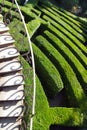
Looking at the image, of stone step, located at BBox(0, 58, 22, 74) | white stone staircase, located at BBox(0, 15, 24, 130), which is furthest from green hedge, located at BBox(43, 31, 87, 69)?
stone step, located at BBox(0, 58, 22, 74)

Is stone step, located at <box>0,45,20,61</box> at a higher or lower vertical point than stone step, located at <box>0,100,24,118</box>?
higher

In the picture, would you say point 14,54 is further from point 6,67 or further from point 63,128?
point 63,128

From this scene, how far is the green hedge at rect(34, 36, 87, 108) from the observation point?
23.1 metres

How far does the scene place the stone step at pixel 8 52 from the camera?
65.7 ft

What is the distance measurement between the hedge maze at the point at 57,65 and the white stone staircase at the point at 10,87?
6.99 ft

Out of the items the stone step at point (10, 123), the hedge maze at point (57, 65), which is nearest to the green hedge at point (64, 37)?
the hedge maze at point (57, 65)

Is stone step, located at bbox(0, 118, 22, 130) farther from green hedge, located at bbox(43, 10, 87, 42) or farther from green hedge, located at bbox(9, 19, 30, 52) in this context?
green hedge, located at bbox(43, 10, 87, 42)

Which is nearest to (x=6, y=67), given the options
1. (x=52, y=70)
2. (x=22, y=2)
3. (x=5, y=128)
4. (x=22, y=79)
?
(x=22, y=79)

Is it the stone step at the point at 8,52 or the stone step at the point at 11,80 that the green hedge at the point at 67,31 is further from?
the stone step at the point at 11,80

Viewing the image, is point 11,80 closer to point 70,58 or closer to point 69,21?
point 70,58

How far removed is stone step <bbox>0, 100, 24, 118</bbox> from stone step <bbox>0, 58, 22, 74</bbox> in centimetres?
164

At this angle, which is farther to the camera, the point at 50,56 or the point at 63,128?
the point at 50,56

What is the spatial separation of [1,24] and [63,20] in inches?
417

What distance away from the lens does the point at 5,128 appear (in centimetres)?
1791
